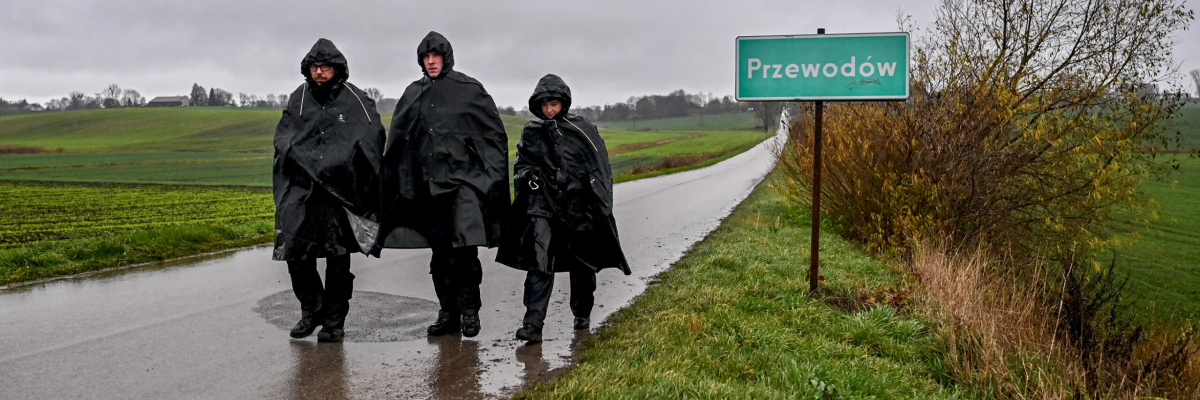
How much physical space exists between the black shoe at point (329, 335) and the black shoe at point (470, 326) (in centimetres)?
79

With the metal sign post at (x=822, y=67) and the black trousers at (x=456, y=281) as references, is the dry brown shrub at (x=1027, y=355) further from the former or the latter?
the black trousers at (x=456, y=281)

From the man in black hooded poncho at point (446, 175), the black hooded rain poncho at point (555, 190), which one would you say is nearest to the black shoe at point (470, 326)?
the man in black hooded poncho at point (446, 175)

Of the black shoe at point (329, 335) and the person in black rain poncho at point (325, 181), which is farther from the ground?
the person in black rain poncho at point (325, 181)

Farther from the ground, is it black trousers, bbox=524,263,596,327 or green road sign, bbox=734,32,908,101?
green road sign, bbox=734,32,908,101

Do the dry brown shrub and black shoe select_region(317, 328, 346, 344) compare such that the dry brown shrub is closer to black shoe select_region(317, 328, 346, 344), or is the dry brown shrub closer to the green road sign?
the green road sign

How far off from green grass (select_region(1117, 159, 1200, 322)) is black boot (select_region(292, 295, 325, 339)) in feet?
36.8

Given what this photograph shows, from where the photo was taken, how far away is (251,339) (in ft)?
19.2

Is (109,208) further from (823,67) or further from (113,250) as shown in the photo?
(823,67)

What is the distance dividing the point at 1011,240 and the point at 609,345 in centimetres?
924

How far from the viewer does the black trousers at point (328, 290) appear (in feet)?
19.4

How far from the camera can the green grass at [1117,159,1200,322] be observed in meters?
16.8

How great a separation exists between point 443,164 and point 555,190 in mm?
751

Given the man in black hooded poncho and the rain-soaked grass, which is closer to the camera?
the rain-soaked grass

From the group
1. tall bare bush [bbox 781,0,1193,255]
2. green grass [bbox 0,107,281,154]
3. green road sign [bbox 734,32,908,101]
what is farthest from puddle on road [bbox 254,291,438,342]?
green grass [bbox 0,107,281,154]
